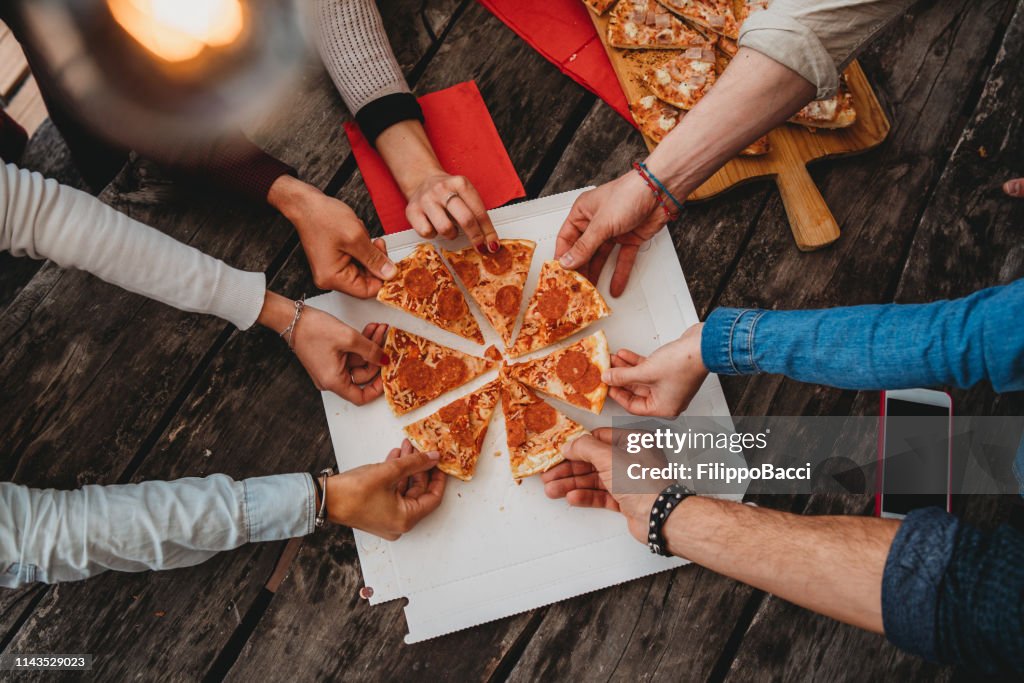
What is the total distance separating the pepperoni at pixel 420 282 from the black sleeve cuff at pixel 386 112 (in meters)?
0.43

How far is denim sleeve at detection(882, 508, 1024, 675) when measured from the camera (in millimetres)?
1173

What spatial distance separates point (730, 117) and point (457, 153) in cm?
85

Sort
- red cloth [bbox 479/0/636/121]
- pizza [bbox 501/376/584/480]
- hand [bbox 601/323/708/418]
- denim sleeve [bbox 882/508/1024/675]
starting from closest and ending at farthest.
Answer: denim sleeve [bbox 882/508/1024/675] → hand [bbox 601/323/708/418] → pizza [bbox 501/376/584/480] → red cloth [bbox 479/0/636/121]

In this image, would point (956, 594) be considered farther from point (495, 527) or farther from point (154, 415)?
point (154, 415)

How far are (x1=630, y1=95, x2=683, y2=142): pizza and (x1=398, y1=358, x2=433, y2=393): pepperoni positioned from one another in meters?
1.00

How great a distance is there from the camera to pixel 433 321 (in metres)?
2.06

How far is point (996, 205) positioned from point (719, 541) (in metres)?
1.50

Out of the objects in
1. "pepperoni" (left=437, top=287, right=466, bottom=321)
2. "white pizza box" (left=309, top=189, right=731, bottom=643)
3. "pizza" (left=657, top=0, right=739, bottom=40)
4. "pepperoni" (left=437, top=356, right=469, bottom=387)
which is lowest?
"white pizza box" (left=309, top=189, right=731, bottom=643)

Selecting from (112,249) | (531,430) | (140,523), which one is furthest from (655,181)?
(140,523)

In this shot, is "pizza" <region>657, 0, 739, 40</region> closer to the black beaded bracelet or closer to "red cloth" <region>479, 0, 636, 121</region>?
"red cloth" <region>479, 0, 636, 121</region>

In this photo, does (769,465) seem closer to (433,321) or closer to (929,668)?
(929,668)

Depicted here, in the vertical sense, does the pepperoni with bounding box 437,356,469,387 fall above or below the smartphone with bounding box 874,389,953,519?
above

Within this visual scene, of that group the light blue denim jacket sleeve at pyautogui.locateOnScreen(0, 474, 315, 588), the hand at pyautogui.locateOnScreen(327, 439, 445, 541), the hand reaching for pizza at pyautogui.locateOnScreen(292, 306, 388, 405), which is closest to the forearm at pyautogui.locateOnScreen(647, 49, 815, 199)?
the hand reaching for pizza at pyautogui.locateOnScreen(292, 306, 388, 405)

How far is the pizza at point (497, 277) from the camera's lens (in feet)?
6.86
